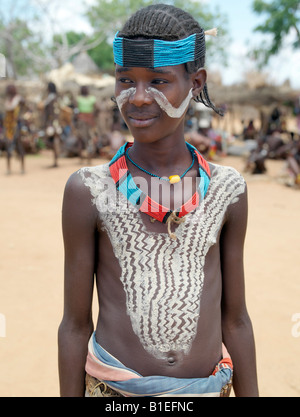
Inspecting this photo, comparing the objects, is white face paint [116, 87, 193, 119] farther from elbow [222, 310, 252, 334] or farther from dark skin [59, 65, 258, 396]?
elbow [222, 310, 252, 334]

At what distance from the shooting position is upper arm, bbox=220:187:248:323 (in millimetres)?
1466

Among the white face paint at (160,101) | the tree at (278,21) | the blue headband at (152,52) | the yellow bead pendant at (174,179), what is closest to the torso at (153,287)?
the yellow bead pendant at (174,179)

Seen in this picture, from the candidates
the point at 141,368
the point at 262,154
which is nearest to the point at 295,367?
the point at 141,368

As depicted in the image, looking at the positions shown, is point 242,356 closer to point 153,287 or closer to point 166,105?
point 153,287

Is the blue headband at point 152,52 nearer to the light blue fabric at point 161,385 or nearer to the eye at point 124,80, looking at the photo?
the eye at point 124,80

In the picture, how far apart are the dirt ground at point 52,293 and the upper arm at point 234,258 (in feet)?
5.09

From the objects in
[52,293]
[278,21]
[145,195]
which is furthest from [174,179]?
[278,21]

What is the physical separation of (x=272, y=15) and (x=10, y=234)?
13.4 m

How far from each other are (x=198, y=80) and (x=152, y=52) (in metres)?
0.23

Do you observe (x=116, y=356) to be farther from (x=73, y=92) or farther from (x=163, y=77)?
(x=73, y=92)

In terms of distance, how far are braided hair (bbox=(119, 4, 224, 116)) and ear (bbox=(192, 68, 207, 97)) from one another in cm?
4

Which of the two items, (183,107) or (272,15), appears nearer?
(183,107)

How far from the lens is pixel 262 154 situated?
11.2 metres

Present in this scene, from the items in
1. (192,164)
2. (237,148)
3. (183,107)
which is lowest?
(237,148)
